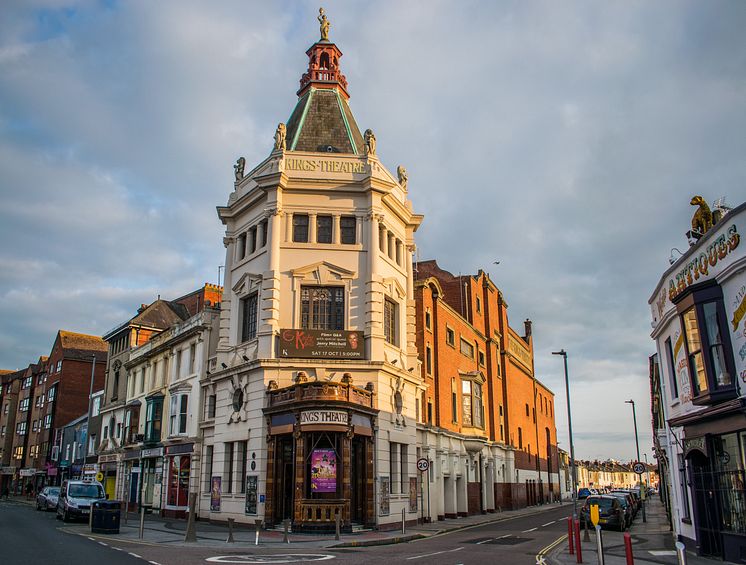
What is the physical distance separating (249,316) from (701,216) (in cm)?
2132

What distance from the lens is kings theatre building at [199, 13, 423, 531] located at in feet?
86.8

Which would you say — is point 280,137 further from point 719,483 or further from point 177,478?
point 719,483

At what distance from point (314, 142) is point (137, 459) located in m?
25.1

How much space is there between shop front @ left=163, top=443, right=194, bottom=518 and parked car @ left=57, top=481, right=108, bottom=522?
4232 mm

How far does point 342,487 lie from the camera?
84.7ft

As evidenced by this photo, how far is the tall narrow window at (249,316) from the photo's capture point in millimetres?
31516

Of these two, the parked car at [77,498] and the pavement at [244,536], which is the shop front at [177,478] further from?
the pavement at [244,536]

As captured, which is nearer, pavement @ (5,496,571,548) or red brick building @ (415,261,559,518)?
pavement @ (5,496,571,548)

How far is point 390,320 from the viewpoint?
1297 inches

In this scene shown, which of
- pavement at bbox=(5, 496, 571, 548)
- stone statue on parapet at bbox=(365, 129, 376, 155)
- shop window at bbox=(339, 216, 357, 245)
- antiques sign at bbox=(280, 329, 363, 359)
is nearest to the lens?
pavement at bbox=(5, 496, 571, 548)

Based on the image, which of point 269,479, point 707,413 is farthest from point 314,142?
point 707,413

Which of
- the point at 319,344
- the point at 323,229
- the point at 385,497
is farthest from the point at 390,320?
the point at 385,497

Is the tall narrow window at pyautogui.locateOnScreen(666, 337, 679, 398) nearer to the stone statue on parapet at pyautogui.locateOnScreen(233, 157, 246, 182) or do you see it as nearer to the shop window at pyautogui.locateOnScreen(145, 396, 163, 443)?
the stone statue on parapet at pyautogui.locateOnScreen(233, 157, 246, 182)


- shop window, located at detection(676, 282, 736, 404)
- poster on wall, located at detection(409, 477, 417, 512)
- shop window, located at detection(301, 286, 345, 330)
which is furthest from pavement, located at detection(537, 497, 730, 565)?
shop window, located at detection(301, 286, 345, 330)
